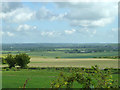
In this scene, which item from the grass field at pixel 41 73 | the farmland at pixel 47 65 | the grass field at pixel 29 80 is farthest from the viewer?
the farmland at pixel 47 65

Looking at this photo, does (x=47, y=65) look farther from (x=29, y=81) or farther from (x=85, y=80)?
(x=85, y=80)

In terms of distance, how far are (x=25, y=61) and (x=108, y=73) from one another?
21.1 metres

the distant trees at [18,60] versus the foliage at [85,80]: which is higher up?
the foliage at [85,80]

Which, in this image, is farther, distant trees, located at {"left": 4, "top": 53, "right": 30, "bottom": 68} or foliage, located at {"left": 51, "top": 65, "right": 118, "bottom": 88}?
distant trees, located at {"left": 4, "top": 53, "right": 30, "bottom": 68}

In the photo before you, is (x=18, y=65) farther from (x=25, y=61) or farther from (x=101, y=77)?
(x=101, y=77)

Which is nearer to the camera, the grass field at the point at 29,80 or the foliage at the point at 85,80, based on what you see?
the foliage at the point at 85,80

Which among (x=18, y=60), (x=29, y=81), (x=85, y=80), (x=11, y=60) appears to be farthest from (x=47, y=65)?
(x=85, y=80)

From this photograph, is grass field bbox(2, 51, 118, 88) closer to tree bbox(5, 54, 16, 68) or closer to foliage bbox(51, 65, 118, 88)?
foliage bbox(51, 65, 118, 88)

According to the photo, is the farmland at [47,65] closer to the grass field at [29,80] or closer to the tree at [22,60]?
the grass field at [29,80]

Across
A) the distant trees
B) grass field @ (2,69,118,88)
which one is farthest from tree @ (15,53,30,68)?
grass field @ (2,69,118,88)

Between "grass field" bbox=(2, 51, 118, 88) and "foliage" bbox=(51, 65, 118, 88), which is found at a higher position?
"foliage" bbox=(51, 65, 118, 88)

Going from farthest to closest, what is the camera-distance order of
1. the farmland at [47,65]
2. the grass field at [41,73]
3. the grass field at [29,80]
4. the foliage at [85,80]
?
the farmland at [47,65], the grass field at [41,73], the grass field at [29,80], the foliage at [85,80]

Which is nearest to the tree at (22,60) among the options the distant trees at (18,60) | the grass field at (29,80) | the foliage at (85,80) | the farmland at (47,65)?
the distant trees at (18,60)

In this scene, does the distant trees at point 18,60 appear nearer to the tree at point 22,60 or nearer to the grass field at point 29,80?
the tree at point 22,60
